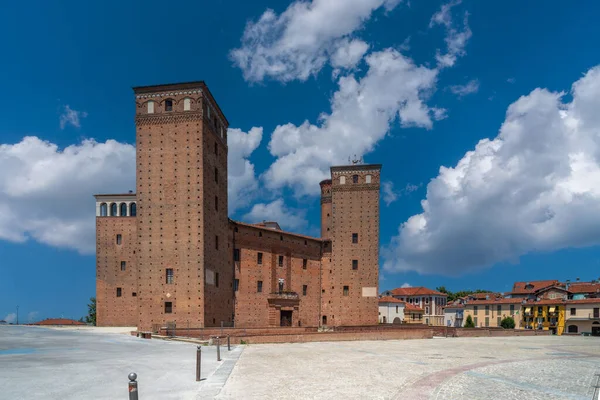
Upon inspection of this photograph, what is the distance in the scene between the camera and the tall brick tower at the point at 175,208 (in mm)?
30828

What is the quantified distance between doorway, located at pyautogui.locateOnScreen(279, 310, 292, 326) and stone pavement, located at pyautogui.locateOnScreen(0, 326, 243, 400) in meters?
25.2

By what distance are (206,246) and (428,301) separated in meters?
64.9

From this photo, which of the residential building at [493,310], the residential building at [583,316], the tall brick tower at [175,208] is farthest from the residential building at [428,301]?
the tall brick tower at [175,208]

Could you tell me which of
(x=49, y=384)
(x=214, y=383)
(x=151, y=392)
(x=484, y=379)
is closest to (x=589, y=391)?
(x=484, y=379)

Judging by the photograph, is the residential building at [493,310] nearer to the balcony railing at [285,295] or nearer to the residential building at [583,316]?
the residential building at [583,316]

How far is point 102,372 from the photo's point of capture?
39.2 ft

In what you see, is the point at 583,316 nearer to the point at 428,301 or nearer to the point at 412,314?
the point at 412,314

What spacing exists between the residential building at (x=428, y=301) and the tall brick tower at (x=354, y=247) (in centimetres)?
4298

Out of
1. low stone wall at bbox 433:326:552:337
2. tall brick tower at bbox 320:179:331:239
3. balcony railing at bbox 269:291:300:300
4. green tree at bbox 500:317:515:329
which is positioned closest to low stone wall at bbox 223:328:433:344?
low stone wall at bbox 433:326:552:337

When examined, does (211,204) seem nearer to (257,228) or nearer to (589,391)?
(257,228)

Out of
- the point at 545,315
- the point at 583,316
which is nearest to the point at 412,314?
the point at 545,315

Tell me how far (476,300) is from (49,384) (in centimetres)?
7560

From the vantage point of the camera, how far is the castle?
31234mm

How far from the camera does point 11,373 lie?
11195 millimetres
